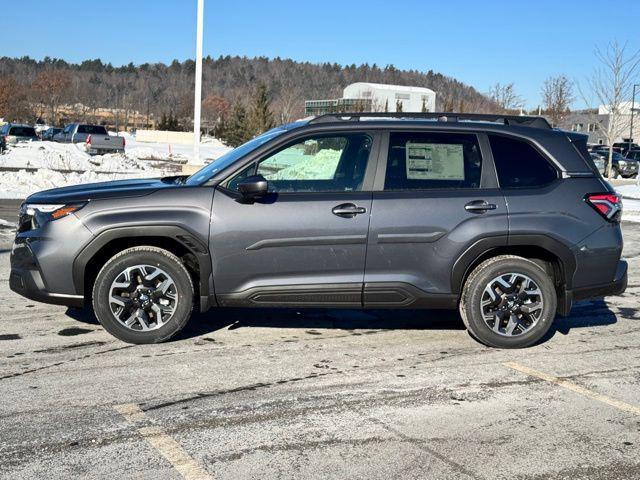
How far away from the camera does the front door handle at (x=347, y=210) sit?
5.85 m

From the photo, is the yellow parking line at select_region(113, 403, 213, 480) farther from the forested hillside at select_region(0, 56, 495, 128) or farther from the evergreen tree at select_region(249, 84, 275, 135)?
the forested hillside at select_region(0, 56, 495, 128)

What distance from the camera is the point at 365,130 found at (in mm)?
6160

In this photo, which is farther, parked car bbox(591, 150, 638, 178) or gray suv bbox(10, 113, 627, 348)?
parked car bbox(591, 150, 638, 178)

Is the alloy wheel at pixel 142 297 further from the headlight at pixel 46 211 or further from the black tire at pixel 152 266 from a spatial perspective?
the headlight at pixel 46 211

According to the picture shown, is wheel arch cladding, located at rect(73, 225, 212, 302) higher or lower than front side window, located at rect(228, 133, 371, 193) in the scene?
lower

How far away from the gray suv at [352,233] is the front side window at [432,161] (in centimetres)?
1

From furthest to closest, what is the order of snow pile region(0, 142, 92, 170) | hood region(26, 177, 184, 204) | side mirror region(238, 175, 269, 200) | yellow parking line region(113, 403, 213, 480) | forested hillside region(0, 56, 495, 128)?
forested hillside region(0, 56, 495, 128) → snow pile region(0, 142, 92, 170) → hood region(26, 177, 184, 204) → side mirror region(238, 175, 269, 200) → yellow parking line region(113, 403, 213, 480)

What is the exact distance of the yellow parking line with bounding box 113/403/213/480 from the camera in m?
3.67

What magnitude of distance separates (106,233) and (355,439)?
8.85 feet

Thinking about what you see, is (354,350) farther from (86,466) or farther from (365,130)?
(86,466)

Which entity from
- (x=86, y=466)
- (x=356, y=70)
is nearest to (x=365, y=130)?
(x=86, y=466)

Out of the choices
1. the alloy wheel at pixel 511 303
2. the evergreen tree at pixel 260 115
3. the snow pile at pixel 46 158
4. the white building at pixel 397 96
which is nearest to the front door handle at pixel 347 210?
the alloy wheel at pixel 511 303

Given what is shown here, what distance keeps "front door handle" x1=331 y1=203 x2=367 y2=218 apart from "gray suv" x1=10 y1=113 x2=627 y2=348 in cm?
1

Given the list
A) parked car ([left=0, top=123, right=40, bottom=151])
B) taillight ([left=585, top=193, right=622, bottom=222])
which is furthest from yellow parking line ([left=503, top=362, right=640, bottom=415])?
parked car ([left=0, top=123, right=40, bottom=151])
